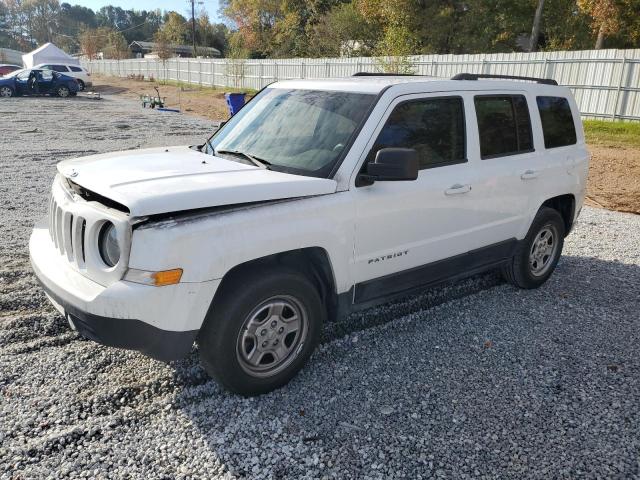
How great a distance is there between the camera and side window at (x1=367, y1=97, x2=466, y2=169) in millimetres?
3857

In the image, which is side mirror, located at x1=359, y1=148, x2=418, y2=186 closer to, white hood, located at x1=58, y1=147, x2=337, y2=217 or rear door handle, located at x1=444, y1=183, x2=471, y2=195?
white hood, located at x1=58, y1=147, x2=337, y2=217

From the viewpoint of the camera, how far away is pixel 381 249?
3820 mm

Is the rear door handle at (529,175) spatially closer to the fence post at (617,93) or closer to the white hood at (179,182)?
the white hood at (179,182)

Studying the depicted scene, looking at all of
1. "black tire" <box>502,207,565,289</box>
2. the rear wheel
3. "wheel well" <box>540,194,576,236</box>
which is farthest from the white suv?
the rear wheel

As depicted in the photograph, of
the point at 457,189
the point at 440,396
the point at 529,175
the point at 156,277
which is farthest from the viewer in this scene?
the point at 529,175

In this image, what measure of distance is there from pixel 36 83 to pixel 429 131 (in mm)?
32336

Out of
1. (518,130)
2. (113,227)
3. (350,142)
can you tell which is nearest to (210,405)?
(113,227)

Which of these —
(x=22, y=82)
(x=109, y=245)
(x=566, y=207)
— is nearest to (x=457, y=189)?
(x=566, y=207)

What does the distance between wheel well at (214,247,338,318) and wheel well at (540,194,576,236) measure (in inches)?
116

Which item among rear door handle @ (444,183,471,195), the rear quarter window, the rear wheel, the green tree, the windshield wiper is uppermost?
the green tree

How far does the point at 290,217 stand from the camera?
3266mm

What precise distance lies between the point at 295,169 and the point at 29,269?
331 centimetres

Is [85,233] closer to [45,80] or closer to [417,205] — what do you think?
[417,205]

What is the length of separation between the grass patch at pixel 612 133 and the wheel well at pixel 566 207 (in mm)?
10663
